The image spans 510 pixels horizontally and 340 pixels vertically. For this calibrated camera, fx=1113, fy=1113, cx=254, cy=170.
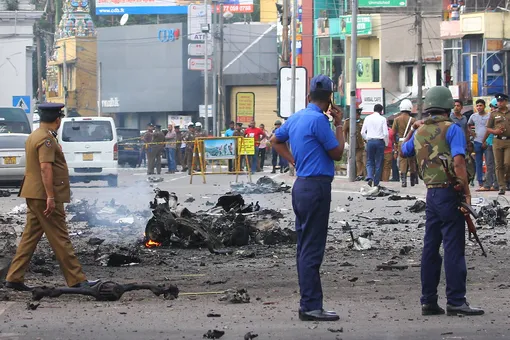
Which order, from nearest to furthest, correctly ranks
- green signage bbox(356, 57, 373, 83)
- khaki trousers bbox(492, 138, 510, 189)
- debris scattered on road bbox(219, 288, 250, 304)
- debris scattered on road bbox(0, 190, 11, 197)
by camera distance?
1. debris scattered on road bbox(219, 288, 250, 304)
2. khaki trousers bbox(492, 138, 510, 189)
3. debris scattered on road bbox(0, 190, 11, 197)
4. green signage bbox(356, 57, 373, 83)

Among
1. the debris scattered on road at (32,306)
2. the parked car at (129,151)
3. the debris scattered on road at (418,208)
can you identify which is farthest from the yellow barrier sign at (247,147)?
the debris scattered on road at (32,306)

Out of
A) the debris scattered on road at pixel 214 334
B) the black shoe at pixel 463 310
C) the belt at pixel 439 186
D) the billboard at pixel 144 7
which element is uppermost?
the billboard at pixel 144 7

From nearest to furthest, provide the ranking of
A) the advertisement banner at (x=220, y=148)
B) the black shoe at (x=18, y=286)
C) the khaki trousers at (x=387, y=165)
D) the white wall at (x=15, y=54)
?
1. the black shoe at (x=18, y=286)
2. the khaki trousers at (x=387, y=165)
3. the advertisement banner at (x=220, y=148)
4. the white wall at (x=15, y=54)

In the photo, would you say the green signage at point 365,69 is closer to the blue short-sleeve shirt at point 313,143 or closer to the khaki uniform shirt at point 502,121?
the khaki uniform shirt at point 502,121

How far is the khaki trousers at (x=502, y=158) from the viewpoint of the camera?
67.2 feet

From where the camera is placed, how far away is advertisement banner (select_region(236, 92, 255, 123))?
6938 cm

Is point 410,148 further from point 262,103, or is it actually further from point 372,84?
point 262,103

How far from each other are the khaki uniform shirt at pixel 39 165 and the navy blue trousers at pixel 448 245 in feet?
10.2

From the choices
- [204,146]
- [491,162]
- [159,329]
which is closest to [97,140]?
[204,146]

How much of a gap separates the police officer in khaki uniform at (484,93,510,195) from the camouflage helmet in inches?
485

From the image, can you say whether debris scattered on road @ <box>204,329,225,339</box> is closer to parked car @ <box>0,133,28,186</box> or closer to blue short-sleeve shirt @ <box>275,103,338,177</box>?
blue short-sleeve shirt @ <box>275,103,338,177</box>

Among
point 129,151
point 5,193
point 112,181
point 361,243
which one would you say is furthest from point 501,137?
point 129,151

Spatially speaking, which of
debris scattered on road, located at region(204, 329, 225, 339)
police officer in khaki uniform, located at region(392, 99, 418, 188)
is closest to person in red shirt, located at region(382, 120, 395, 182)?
police officer in khaki uniform, located at region(392, 99, 418, 188)

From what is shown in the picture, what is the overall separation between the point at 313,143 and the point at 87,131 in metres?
23.1
